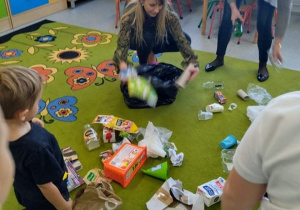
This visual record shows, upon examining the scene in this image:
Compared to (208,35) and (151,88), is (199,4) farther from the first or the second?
(151,88)

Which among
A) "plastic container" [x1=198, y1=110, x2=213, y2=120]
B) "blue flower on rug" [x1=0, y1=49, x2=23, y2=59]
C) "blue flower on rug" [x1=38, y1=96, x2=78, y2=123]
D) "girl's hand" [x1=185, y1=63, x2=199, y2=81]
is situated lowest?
"blue flower on rug" [x1=38, y1=96, x2=78, y2=123]

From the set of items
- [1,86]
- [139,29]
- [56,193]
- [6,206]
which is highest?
[1,86]

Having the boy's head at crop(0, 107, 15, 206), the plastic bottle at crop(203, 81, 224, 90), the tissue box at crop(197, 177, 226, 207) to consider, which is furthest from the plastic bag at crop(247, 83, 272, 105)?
the boy's head at crop(0, 107, 15, 206)

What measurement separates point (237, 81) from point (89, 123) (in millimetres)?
1174

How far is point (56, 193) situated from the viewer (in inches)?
43.3

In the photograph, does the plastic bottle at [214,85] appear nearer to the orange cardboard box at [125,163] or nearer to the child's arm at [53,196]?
the orange cardboard box at [125,163]

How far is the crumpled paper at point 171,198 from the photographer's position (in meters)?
1.34

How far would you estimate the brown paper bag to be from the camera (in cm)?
126

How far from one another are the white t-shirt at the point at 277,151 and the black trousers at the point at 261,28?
1835 millimetres

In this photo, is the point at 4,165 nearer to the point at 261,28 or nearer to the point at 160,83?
the point at 160,83

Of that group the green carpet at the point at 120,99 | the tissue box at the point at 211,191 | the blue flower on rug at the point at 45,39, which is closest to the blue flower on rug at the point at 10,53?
the green carpet at the point at 120,99

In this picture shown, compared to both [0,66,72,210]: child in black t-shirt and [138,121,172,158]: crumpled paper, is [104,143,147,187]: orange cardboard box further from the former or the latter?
[0,66,72,210]: child in black t-shirt

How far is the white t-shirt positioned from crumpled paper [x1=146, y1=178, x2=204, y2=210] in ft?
2.47

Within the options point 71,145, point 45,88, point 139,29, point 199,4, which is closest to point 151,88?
point 139,29
